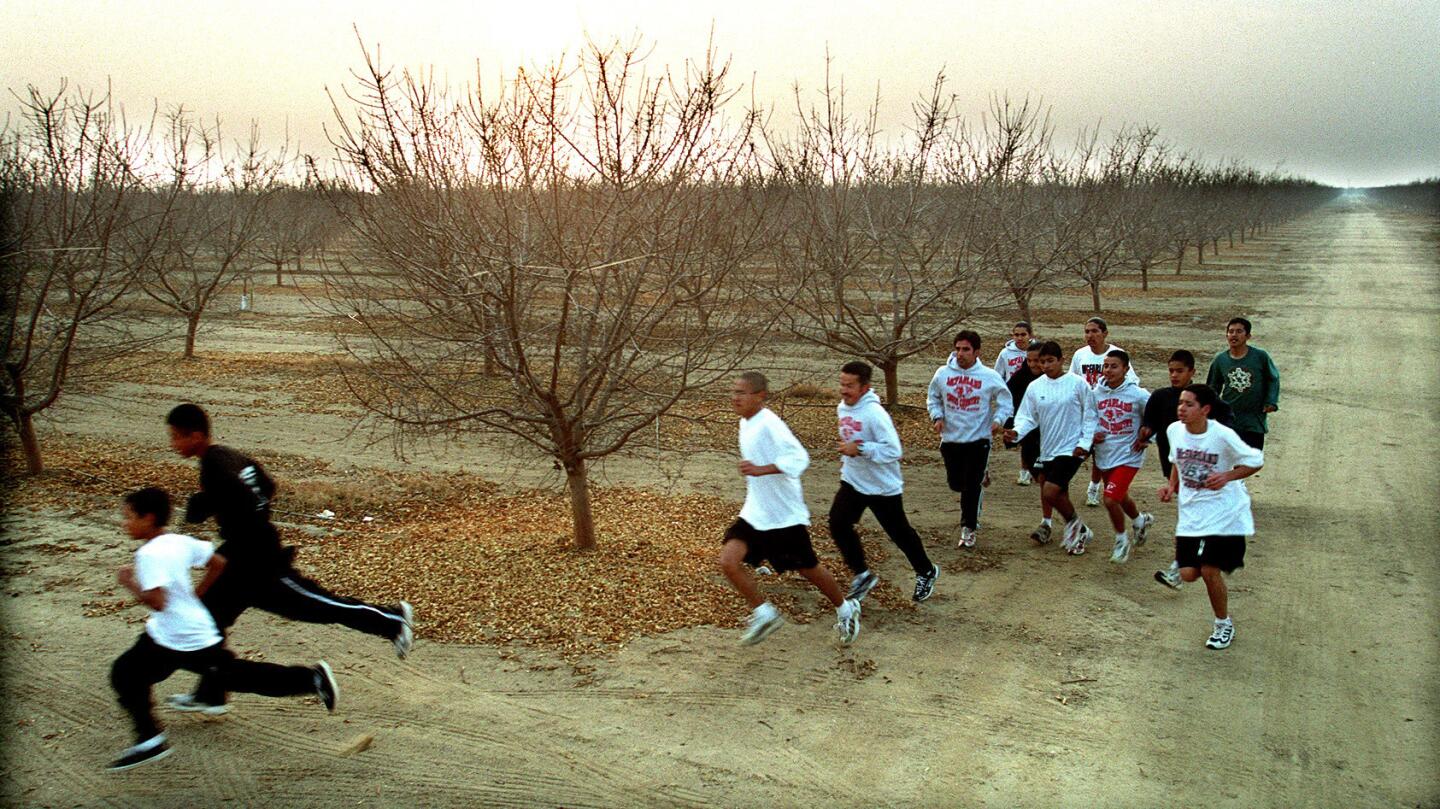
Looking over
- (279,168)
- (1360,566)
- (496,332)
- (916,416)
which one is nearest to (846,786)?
(496,332)

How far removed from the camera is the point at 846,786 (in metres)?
4.68

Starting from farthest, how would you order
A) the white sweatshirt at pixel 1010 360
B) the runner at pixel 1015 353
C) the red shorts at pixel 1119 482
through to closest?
the white sweatshirt at pixel 1010 360 → the runner at pixel 1015 353 → the red shorts at pixel 1119 482

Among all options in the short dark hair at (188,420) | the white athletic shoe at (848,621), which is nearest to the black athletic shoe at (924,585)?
the white athletic shoe at (848,621)

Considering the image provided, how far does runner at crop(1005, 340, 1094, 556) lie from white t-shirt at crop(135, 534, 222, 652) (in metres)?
6.24

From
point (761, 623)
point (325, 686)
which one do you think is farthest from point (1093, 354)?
point (325, 686)

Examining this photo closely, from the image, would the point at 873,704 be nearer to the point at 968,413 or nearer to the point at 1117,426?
the point at 968,413

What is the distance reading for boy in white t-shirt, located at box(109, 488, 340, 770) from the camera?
15.1ft

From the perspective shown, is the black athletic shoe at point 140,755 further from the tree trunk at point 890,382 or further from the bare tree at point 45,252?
the tree trunk at point 890,382

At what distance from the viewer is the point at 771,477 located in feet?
19.5

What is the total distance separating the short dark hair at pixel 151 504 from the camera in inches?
185

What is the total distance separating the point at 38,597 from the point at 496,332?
3.89m

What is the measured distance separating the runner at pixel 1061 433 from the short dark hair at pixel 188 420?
20.5ft

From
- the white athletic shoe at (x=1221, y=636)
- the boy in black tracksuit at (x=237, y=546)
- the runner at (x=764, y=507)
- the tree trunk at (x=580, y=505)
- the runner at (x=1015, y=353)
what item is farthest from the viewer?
the runner at (x=1015, y=353)

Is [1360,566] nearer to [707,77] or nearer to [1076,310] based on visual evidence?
[707,77]
